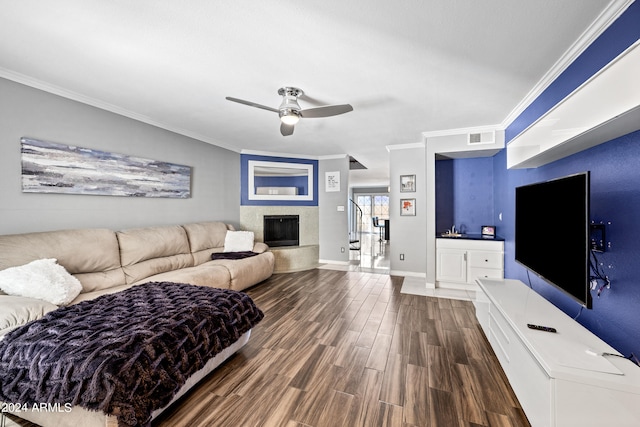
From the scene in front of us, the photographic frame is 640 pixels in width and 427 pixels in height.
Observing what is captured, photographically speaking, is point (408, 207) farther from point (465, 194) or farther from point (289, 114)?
point (289, 114)

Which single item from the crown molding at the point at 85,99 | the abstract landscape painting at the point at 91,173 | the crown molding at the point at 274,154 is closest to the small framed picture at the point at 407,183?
the crown molding at the point at 274,154

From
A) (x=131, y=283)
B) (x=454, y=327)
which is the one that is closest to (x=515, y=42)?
(x=454, y=327)

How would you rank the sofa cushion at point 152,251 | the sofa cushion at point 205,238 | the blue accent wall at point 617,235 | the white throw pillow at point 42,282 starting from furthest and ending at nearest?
1. the sofa cushion at point 205,238
2. the sofa cushion at point 152,251
3. the white throw pillow at point 42,282
4. the blue accent wall at point 617,235

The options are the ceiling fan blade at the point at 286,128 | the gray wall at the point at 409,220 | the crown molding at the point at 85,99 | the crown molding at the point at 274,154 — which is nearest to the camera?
the crown molding at the point at 85,99

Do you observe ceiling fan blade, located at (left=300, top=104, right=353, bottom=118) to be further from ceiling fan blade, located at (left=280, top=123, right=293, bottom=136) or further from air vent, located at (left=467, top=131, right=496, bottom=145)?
air vent, located at (left=467, top=131, right=496, bottom=145)

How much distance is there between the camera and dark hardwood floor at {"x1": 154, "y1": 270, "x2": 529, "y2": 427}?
1.52m

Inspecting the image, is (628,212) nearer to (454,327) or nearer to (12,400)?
(454,327)

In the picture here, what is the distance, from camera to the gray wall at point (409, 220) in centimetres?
461

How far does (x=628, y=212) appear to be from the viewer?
146 centimetres

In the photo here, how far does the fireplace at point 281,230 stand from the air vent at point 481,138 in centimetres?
363

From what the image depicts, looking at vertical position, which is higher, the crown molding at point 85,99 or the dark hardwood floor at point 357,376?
the crown molding at point 85,99

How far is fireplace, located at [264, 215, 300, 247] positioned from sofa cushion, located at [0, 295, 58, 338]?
3.78 m

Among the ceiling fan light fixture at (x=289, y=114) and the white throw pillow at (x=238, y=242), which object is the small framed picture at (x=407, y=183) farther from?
the white throw pillow at (x=238, y=242)

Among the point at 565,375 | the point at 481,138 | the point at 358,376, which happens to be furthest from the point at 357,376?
the point at 481,138
